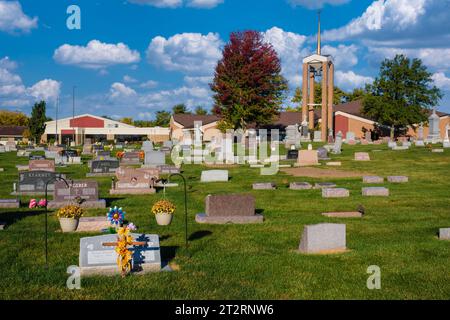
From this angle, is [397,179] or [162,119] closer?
[397,179]

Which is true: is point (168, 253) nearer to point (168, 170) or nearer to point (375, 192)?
point (375, 192)

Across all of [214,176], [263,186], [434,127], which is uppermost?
[434,127]

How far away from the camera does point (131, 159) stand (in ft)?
138

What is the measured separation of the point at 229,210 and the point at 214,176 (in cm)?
1215

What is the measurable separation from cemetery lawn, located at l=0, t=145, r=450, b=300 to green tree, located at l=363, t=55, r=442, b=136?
43.5 metres

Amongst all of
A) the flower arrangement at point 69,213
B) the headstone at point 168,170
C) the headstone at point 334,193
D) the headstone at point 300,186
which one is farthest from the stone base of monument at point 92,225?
the headstone at point 168,170

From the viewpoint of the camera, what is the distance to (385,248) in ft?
43.8

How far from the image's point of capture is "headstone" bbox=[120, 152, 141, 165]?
41.8 m

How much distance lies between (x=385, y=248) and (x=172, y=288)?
19.2ft

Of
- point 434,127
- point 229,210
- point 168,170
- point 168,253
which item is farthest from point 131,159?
point 434,127

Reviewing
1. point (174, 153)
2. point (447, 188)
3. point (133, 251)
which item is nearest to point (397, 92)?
point (174, 153)

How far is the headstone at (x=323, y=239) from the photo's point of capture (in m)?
13.0
